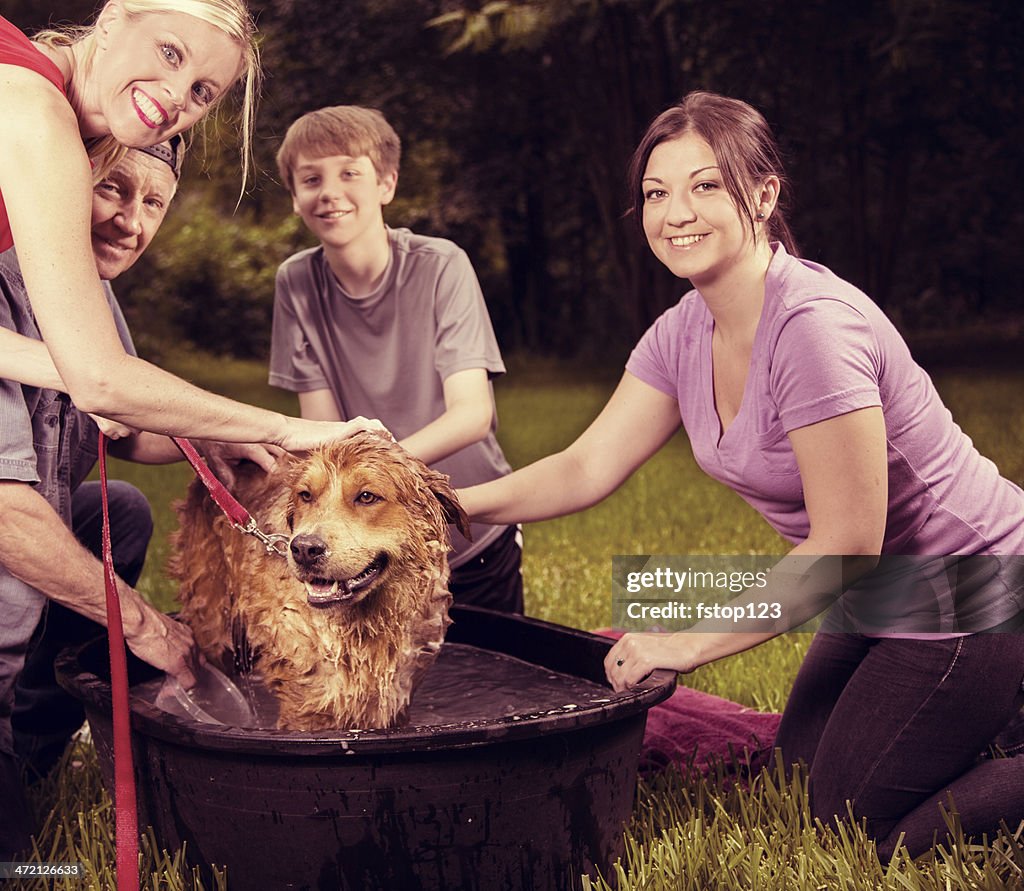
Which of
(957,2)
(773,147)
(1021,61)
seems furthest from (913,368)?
(1021,61)

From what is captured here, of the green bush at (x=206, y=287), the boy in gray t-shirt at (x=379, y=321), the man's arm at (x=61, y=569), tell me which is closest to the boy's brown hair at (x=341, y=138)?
the boy in gray t-shirt at (x=379, y=321)

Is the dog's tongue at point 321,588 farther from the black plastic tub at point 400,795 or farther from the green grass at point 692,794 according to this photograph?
the green grass at point 692,794

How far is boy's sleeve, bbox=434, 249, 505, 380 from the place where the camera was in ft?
13.6

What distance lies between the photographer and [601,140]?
1645 centimetres

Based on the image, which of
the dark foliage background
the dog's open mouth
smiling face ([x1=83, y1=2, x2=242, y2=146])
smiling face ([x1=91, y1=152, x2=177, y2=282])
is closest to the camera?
smiling face ([x1=83, y1=2, x2=242, y2=146])

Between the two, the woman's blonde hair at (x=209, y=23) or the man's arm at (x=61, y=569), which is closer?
the woman's blonde hair at (x=209, y=23)

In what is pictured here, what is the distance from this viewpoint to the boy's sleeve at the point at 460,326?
415cm

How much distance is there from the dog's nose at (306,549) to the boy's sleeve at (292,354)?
1.73 m

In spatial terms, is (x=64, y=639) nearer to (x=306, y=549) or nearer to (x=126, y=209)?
(x=126, y=209)

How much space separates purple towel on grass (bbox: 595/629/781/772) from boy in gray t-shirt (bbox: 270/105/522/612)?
0.83 metres

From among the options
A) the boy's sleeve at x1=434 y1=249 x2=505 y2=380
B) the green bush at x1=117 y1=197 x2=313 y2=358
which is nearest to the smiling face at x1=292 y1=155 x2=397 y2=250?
the boy's sleeve at x1=434 y1=249 x2=505 y2=380

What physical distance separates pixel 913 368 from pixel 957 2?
35.0 feet

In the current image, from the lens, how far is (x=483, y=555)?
4434 millimetres

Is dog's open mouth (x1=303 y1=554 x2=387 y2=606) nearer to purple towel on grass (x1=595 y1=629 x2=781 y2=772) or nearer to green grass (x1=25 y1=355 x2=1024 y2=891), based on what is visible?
green grass (x1=25 y1=355 x2=1024 y2=891)
